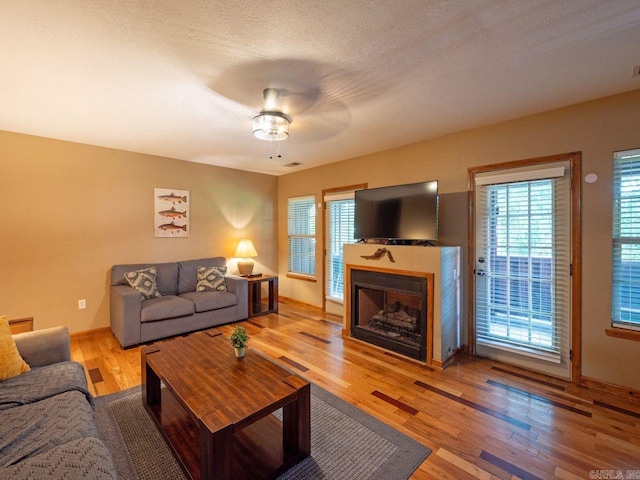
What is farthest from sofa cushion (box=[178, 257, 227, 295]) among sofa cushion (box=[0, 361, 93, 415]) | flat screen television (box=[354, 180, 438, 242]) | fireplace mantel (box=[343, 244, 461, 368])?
fireplace mantel (box=[343, 244, 461, 368])

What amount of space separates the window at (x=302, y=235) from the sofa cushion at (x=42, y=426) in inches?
147

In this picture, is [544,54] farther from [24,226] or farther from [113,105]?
[24,226]

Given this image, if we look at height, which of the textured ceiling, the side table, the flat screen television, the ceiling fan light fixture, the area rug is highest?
the textured ceiling

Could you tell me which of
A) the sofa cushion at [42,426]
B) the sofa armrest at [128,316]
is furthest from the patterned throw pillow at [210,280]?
the sofa cushion at [42,426]

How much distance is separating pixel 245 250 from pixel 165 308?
66.7 inches

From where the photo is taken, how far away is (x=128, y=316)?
3326mm

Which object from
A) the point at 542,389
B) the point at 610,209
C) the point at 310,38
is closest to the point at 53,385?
the point at 310,38

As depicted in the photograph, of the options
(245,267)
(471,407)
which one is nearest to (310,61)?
(471,407)

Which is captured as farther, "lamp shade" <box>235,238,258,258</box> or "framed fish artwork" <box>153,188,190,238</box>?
"lamp shade" <box>235,238,258,258</box>

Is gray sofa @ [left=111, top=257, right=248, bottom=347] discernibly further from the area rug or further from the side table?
the area rug

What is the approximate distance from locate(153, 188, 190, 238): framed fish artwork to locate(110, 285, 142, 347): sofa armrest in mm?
1197

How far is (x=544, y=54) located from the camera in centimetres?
187

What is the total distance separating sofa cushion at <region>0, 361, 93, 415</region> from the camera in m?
1.58

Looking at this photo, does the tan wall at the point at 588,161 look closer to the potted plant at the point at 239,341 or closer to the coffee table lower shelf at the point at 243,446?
the potted plant at the point at 239,341
